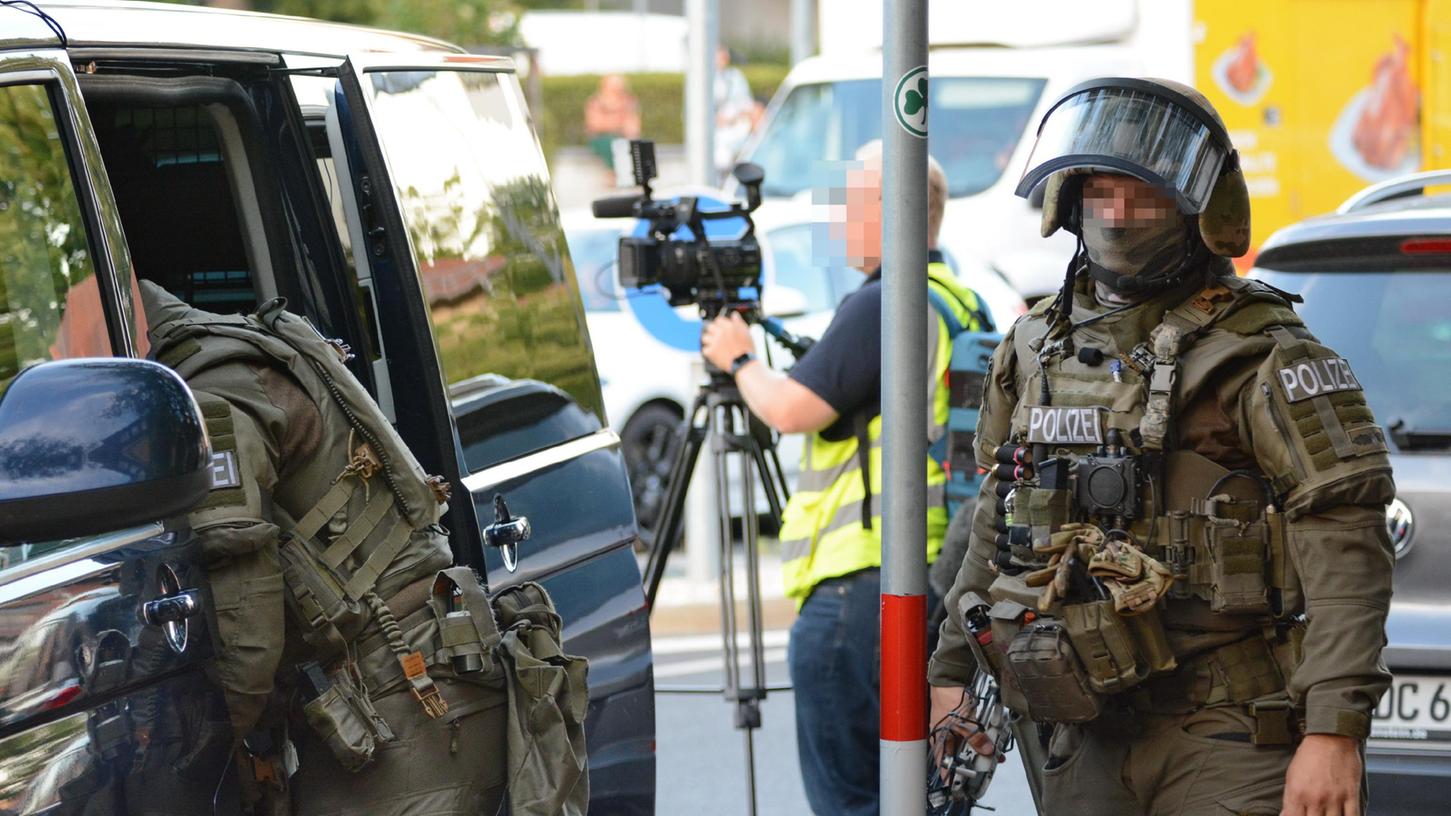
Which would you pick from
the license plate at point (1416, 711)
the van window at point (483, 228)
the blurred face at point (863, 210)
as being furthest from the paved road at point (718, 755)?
the van window at point (483, 228)

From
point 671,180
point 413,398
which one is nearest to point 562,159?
point 671,180

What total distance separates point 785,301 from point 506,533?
7.13m

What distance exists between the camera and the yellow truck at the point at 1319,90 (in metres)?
14.2

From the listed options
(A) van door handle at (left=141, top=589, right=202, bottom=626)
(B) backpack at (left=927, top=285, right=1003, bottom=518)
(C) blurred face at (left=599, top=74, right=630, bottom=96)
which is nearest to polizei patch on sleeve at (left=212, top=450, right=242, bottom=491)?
(A) van door handle at (left=141, top=589, right=202, bottom=626)

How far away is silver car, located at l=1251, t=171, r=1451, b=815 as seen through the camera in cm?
426

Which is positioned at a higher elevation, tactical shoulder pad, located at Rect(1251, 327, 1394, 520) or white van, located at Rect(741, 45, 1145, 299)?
tactical shoulder pad, located at Rect(1251, 327, 1394, 520)

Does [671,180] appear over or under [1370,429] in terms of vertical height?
under

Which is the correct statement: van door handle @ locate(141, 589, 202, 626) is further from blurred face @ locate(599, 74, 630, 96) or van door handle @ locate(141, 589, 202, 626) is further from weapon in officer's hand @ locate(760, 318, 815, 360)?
blurred face @ locate(599, 74, 630, 96)

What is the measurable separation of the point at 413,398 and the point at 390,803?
874 millimetres

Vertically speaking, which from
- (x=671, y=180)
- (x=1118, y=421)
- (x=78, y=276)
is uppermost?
(x=78, y=276)

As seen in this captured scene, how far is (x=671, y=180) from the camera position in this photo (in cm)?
2855

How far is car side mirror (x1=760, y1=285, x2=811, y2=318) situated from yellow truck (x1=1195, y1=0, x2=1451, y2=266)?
4970mm

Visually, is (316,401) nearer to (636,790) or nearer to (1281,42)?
(636,790)

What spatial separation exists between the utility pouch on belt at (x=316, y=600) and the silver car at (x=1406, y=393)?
2288mm
